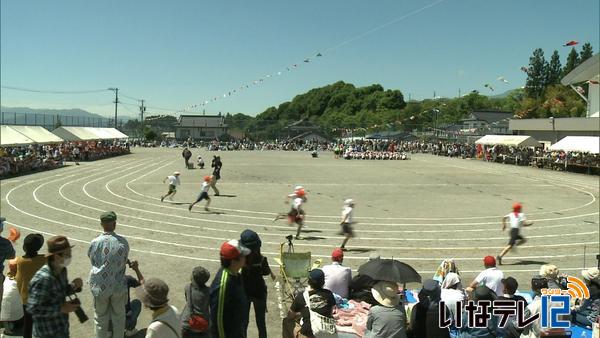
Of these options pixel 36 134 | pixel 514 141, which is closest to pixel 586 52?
pixel 514 141

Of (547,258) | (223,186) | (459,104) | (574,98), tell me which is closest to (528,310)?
(547,258)

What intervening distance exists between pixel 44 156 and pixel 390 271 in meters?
39.1

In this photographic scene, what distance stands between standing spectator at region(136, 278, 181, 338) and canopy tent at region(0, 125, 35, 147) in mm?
30503

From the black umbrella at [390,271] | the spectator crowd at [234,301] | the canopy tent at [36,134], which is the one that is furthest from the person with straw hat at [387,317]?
the canopy tent at [36,134]

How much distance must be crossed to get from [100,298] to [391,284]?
362 centimetres

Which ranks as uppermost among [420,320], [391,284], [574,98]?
[574,98]

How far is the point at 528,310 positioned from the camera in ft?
Answer: 21.2

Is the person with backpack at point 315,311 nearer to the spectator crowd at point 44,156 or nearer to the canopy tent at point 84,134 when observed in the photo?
the spectator crowd at point 44,156

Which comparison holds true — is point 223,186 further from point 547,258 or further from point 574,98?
point 574,98

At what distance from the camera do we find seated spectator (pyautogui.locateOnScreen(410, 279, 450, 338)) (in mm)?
5867

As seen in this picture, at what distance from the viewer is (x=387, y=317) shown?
17.5 ft

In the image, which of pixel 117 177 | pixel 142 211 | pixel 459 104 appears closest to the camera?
pixel 142 211

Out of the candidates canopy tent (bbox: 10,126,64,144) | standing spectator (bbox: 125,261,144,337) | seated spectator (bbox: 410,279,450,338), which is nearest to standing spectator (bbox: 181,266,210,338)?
standing spectator (bbox: 125,261,144,337)

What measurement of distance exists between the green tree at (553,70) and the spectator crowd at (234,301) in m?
95.7
